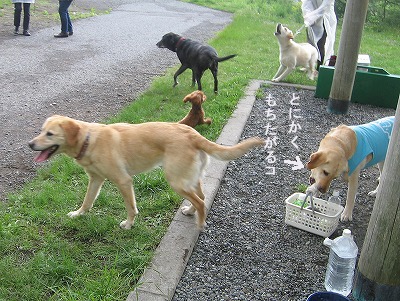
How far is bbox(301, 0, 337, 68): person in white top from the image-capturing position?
868 centimetres

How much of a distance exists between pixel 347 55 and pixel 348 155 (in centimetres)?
339

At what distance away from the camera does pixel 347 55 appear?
255 inches

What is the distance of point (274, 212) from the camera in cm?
396

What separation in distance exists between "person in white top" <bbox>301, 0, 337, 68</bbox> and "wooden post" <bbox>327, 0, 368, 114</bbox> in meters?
2.00

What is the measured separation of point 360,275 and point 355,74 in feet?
16.0

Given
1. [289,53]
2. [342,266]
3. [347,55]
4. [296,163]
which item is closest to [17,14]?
[289,53]

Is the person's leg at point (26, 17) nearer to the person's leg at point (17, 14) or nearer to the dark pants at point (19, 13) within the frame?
the dark pants at point (19, 13)

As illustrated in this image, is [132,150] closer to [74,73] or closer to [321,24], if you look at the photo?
[74,73]

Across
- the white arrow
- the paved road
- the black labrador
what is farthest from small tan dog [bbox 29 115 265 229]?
the black labrador

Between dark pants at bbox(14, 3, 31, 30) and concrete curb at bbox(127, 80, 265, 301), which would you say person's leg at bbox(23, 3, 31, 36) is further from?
concrete curb at bbox(127, 80, 265, 301)

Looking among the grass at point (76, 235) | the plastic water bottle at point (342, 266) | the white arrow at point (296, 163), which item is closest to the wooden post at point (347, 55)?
the grass at point (76, 235)

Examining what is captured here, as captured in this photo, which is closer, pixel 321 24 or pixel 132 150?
pixel 132 150

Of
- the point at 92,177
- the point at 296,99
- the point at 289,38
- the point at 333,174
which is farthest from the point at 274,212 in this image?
the point at 289,38

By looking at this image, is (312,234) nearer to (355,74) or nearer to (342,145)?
(342,145)
